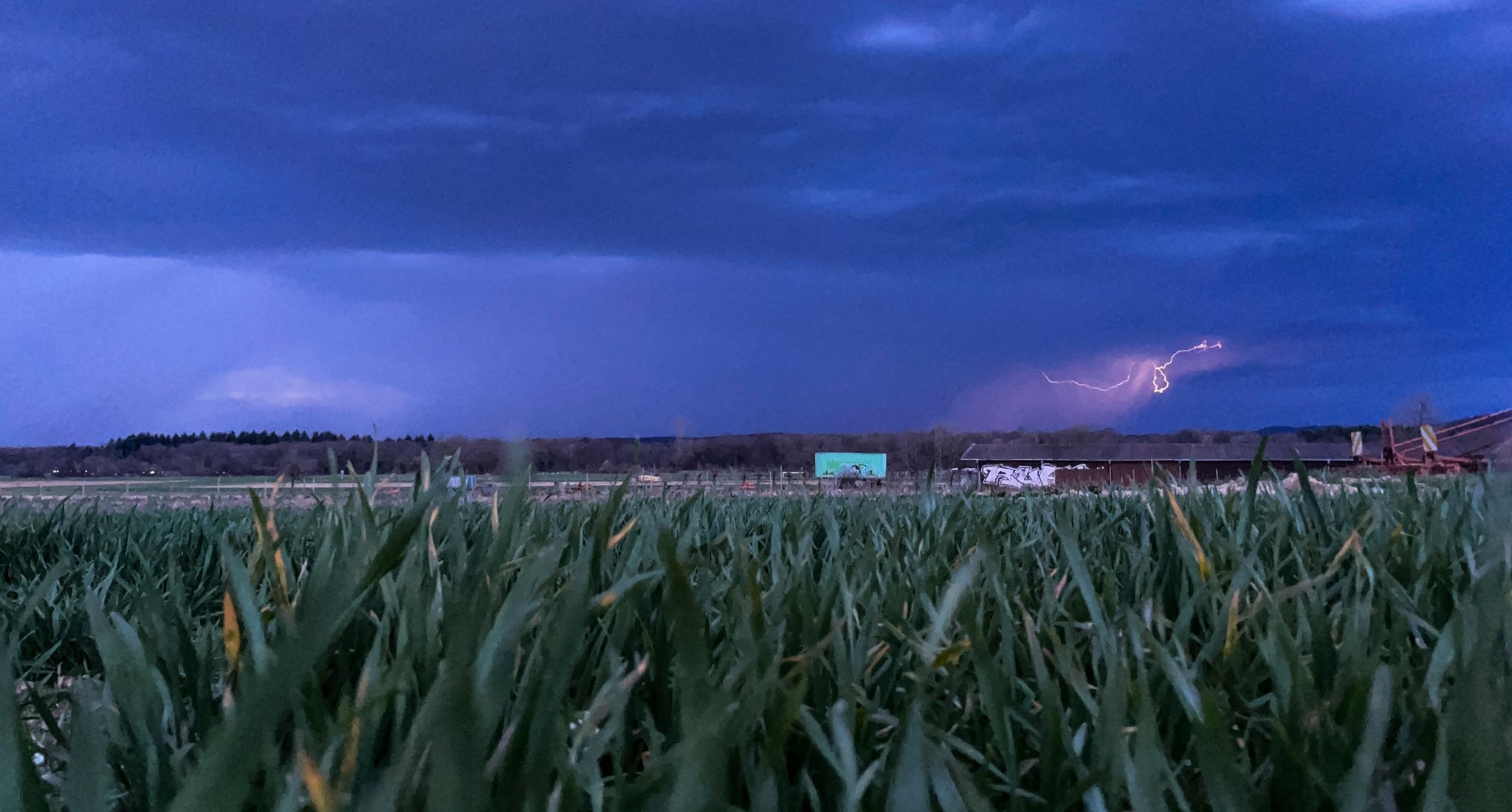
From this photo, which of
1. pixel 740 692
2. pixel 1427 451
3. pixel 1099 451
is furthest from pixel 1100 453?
pixel 740 692

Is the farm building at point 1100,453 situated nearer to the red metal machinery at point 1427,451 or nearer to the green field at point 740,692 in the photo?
the red metal machinery at point 1427,451

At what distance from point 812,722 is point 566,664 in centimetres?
24

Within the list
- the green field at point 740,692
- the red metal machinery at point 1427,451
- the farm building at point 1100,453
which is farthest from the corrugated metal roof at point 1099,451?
the green field at point 740,692

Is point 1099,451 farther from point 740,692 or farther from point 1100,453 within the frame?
point 740,692

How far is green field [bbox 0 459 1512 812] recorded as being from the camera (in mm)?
583

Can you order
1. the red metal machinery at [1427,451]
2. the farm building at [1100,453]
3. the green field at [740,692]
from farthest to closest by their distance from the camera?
the farm building at [1100,453] < the red metal machinery at [1427,451] < the green field at [740,692]

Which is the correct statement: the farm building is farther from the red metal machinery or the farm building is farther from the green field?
the green field

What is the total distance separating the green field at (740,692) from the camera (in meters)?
0.58

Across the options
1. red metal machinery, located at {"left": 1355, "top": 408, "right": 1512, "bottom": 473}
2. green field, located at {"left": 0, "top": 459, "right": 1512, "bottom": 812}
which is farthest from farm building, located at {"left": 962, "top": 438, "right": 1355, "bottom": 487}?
green field, located at {"left": 0, "top": 459, "right": 1512, "bottom": 812}

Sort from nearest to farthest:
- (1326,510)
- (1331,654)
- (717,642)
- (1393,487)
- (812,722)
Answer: (812,722) < (1331,654) < (717,642) < (1326,510) < (1393,487)

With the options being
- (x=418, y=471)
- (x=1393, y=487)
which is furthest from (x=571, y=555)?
(x=1393, y=487)

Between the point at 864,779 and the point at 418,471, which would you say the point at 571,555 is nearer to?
the point at 418,471

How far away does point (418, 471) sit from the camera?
5.95 feet

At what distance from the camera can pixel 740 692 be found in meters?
0.89
